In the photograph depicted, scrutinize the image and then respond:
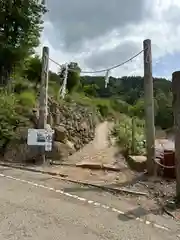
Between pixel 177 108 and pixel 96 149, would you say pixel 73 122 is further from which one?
pixel 177 108

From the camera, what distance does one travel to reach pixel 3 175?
8227mm

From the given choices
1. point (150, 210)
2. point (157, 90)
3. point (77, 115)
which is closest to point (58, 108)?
point (77, 115)

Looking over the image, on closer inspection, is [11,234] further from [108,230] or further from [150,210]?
[150,210]

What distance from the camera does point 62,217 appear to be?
5352 mm

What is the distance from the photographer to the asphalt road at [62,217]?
15.4 ft

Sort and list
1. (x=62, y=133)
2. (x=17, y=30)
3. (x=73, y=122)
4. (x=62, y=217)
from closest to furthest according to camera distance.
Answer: (x=62, y=217) → (x=62, y=133) → (x=73, y=122) → (x=17, y=30)

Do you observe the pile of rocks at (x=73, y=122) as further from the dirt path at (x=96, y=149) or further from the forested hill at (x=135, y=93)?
the forested hill at (x=135, y=93)

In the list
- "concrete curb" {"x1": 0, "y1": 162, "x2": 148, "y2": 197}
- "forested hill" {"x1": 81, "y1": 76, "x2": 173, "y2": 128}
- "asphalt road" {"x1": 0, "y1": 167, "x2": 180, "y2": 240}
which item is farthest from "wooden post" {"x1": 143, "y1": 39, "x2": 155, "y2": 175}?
"forested hill" {"x1": 81, "y1": 76, "x2": 173, "y2": 128}

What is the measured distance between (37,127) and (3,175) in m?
2.84

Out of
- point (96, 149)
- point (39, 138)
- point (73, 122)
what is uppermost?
point (73, 122)

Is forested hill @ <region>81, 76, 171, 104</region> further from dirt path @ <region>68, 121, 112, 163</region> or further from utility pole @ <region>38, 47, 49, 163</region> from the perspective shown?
utility pole @ <region>38, 47, 49, 163</region>

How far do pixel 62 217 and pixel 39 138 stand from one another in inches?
193

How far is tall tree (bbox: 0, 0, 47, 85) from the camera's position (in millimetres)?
15891

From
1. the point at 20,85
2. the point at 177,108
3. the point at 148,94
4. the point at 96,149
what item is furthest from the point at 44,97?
the point at 20,85
